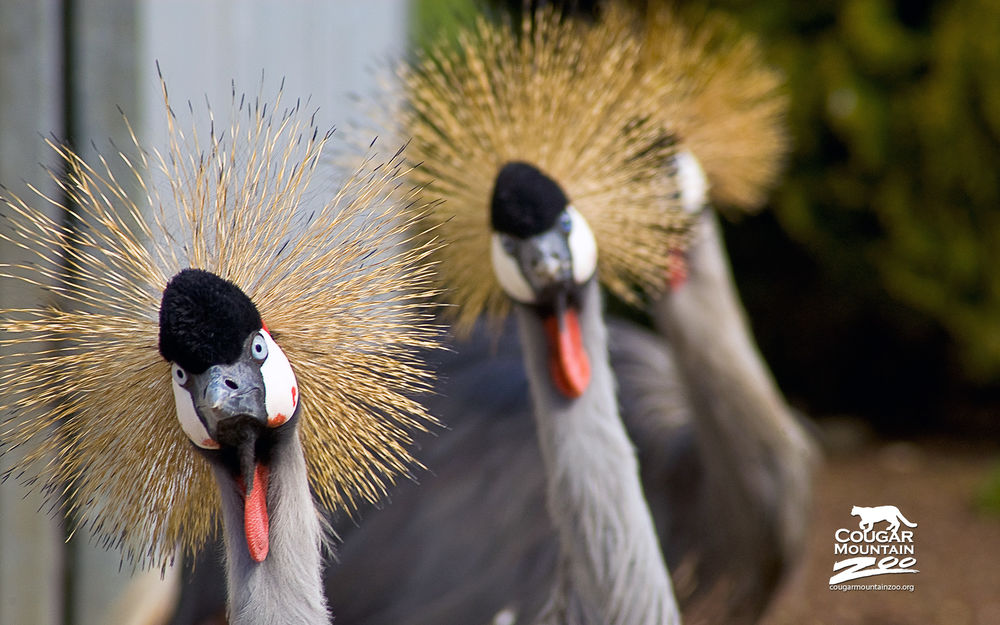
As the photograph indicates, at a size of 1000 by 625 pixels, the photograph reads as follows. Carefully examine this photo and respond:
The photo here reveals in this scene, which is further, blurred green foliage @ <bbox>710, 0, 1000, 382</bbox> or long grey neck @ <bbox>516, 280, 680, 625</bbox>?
blurred green foliage @ <bbox>710, 0, 1000, 382</bbox>

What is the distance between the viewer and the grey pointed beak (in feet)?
2.93

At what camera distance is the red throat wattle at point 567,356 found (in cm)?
133

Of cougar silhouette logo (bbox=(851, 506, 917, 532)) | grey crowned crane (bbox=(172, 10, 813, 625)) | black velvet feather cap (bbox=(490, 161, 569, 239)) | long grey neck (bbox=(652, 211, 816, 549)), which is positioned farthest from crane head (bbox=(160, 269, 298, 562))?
cougar silhouette logo (bbox=(851, 506, 917, 532))

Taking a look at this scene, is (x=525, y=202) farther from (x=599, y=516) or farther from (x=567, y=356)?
(x=599, y=516)

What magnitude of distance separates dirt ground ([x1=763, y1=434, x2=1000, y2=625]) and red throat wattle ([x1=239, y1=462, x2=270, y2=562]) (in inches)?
52.3

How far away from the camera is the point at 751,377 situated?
6.32 feet

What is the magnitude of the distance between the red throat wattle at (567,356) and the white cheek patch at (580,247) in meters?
0.06

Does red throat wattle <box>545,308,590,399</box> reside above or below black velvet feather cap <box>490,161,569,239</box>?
below

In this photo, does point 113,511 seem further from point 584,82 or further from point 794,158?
point 794,158

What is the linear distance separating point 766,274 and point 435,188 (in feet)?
8.14

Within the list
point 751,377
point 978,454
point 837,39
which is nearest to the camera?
point 751,377

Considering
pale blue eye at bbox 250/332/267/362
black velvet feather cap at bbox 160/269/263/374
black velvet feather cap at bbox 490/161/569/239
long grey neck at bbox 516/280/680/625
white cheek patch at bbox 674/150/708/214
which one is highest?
white cheek patch at bbox 674/150/708/214

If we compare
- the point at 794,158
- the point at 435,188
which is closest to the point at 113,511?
the point at 435,188

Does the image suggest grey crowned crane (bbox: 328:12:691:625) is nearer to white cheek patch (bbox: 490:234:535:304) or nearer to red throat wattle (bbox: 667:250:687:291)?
white cheek patch (bbox: 490:234:535:304)
